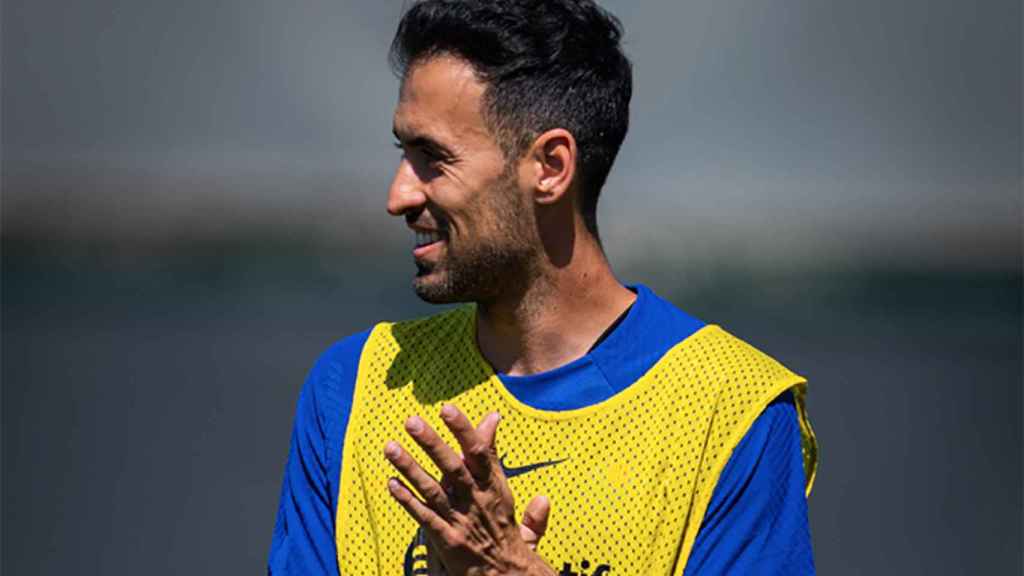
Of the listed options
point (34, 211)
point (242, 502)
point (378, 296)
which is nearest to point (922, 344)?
point (378, 296)

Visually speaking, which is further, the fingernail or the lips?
the lips

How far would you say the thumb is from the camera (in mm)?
2750

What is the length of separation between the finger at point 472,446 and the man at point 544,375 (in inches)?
7.4

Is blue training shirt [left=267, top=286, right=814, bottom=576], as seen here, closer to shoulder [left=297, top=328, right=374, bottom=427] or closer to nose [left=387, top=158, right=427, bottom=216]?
shoulder [left=297, top=328, right=374, bottom=427]

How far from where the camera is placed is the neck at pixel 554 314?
307 cm

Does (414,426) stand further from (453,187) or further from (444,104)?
(444,104)

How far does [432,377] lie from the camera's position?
3143 mm

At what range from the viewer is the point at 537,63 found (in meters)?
3.05

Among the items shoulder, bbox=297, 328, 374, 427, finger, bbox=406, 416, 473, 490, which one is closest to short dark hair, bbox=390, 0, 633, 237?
shoulder, bbox=297, 328, 374, 427

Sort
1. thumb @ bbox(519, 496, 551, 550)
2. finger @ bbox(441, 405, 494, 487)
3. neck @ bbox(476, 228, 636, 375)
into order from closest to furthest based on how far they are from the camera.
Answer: finger @ bbox(441, 405, 494, 487) < thumb @ bbox(519, 496, 551, 550) < neck @ bbox(476, 228, 636, 375)

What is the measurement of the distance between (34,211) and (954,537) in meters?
8.23

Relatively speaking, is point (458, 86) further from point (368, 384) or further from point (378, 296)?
point (378, 296)

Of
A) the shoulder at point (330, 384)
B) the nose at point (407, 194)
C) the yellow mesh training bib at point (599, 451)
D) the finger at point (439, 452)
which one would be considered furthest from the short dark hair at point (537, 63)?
the finger at point (439, 452)

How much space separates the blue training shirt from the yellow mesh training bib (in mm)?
20
